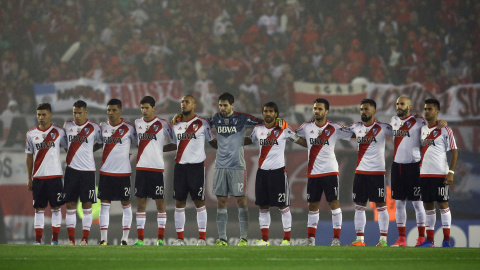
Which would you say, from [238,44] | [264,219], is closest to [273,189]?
[264,219]

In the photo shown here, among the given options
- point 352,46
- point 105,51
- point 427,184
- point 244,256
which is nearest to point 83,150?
point 244,256

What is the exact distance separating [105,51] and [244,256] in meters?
9.30

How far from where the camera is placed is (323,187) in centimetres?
1052

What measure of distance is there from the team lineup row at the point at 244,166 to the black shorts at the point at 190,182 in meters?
0.01

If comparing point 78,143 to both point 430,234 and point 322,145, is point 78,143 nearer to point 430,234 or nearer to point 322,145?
point 322,145

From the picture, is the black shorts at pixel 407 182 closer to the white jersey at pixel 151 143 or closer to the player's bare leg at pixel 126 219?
the white jersey at pixel 151 143

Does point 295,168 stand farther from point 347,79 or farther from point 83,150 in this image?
point 83,150

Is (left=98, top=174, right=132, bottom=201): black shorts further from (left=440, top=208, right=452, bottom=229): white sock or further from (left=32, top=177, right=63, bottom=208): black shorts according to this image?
(left=440, top=208, right=452, bottom=229): white sock

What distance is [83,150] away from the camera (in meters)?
10.8

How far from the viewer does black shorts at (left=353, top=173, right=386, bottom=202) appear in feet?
34.2

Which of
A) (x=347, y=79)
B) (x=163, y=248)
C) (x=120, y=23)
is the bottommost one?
(x=163, y=248)

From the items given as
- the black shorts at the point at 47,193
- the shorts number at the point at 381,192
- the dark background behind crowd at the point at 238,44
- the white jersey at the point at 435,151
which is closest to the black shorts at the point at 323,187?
the shorts number at the point at 381,192

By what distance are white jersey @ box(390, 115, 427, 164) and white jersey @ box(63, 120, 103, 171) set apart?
4279 millimetres

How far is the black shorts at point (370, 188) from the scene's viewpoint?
10414 millimetres
